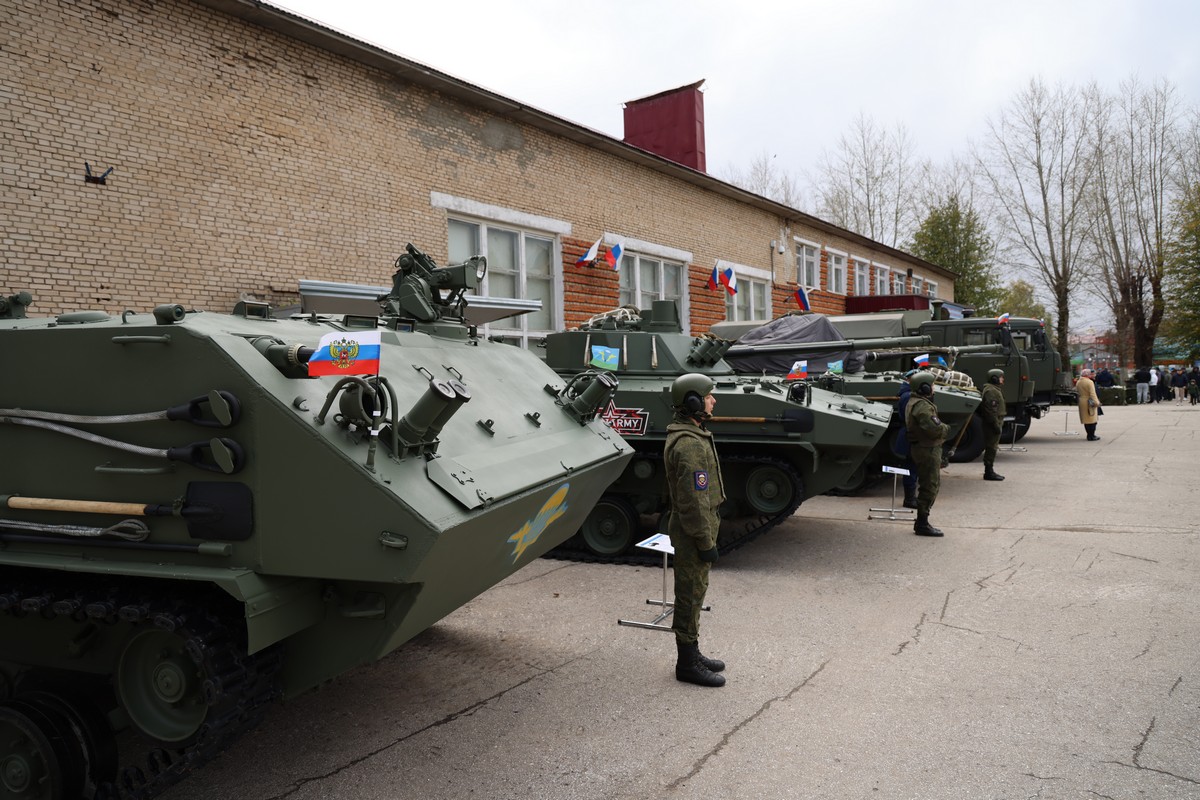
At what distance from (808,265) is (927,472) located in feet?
56.5

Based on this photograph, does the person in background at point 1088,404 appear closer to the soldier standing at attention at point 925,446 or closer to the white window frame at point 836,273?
the white window frame at point 836,273

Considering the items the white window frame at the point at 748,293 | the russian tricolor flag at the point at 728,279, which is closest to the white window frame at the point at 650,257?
the russian tricolor flag at the point at 728,279

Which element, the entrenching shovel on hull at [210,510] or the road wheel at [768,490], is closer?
the entrenching shovel on hull at [210,510]

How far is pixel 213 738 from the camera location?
3092mm

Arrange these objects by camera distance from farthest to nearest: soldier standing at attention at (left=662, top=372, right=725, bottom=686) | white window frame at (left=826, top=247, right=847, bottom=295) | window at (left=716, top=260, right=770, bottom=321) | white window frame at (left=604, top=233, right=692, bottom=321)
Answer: white window frame at (left=826, top=247, right=847, bottom=295)
window at (left=716, top=260, right=770, bottom=321)
white window frame at (left=604, top=233, right=692, bottom=321)
soldier standing at attention at (left=662, top=372, right=725, bottom=686)

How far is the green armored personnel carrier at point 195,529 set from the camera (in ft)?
10.5

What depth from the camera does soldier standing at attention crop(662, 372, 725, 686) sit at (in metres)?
4.63

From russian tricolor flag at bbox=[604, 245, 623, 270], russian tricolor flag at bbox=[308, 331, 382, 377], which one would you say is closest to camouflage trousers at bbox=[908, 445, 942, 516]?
russian tricolor flag at bbox=[308, 331, 382, 377]

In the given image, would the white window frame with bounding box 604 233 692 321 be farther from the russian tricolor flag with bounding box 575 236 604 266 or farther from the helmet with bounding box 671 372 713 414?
the helmet with bounding box 671 372 713 414

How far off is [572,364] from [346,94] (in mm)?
5002

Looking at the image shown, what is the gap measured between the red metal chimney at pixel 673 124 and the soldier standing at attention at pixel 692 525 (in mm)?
15354

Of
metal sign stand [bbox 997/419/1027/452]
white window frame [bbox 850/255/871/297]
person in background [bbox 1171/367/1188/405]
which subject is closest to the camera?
metal sign stand [bbox 997/419/1027/452]

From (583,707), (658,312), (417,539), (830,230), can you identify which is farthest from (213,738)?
(830,230)

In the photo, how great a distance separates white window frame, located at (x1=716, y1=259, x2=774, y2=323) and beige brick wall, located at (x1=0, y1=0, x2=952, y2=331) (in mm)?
7603
